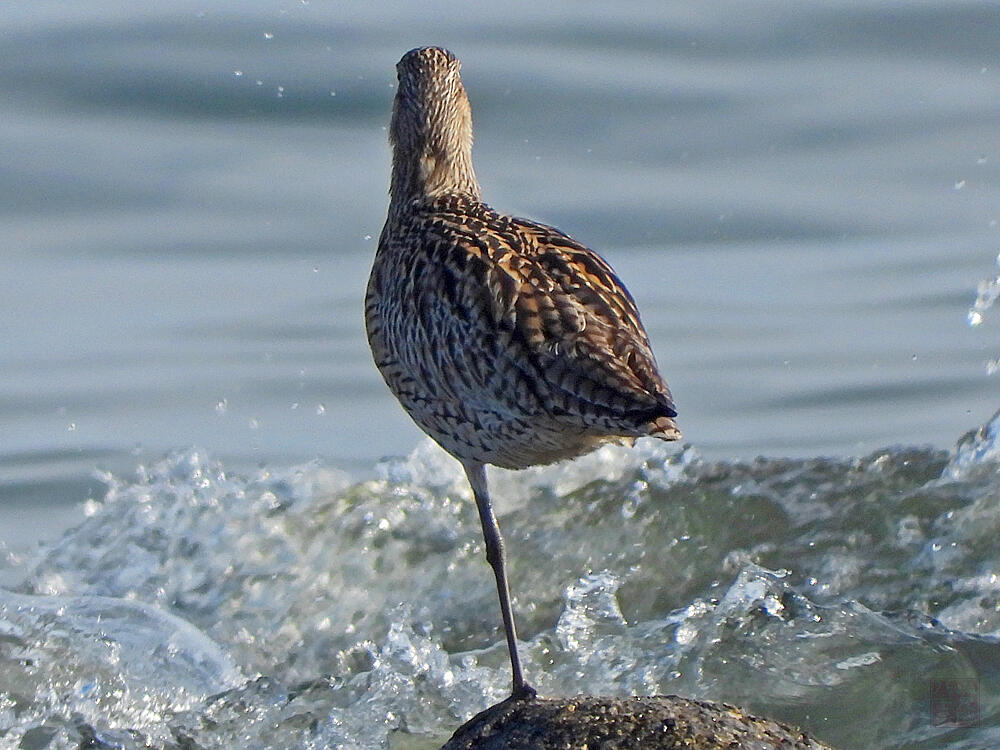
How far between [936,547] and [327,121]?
5206 millimetres

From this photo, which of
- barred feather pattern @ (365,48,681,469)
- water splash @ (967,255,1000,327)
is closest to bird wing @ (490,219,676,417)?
barred feather pattern @ (365,48,681,469)

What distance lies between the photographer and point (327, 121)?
10.3 meters

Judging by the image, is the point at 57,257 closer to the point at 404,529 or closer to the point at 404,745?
the point at 404,529

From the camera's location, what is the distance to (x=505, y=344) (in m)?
4.50

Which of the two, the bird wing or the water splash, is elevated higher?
the bird wing

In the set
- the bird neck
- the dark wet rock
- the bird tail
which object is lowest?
the dark wet rock

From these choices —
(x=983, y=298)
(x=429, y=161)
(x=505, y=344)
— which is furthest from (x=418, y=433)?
(x=505, y=344)

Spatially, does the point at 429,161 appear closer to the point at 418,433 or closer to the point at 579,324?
the point at 579,324

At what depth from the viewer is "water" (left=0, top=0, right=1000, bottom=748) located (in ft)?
18.8

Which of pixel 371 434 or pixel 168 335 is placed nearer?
pixel 371 434

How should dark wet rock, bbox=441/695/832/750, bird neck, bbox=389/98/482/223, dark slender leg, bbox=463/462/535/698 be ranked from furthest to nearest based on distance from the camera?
bird neck, bbox=389/98/482/223
dark slender leg, bbox=463/462/535/698
dark wet rock, bbox=441/695/832/750

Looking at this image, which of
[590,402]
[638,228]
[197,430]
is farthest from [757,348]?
[590,402]

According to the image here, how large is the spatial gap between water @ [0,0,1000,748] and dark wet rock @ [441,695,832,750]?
1.16 metres

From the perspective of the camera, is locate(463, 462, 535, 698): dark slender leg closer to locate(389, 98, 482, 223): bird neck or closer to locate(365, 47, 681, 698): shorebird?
locate(365, 47, 681, 698): shorebird
